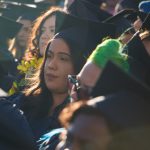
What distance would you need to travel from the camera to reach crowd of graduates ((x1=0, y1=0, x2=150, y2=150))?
99.9 inches

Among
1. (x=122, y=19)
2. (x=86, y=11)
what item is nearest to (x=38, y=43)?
(x=86, y=11)

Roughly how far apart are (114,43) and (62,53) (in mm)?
1357

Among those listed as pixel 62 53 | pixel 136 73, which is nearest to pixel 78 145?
pixel 136 73

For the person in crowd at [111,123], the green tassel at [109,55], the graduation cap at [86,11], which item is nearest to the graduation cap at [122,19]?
the graduation cap at [86,11]

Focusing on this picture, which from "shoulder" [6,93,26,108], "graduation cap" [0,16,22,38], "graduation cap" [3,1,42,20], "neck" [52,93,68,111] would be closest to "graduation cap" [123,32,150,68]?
"neck" [52,93,68,111]

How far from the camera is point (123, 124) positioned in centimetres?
248

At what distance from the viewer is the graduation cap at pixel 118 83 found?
2.66 metres

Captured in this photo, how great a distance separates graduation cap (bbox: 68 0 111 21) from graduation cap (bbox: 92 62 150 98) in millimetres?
2798

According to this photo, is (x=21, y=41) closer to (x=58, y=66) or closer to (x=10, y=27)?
(x=10, y=27)

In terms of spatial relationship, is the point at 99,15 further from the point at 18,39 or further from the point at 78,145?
the point at 78,145

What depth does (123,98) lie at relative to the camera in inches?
103

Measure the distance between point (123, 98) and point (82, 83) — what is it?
2.90 ft

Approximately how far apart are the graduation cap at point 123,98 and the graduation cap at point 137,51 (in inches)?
32.7

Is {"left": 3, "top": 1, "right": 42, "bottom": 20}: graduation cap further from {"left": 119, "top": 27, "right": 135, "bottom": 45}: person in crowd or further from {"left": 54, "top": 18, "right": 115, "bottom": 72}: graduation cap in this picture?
{"left": 119, "top": 27, "right": 135, "bottom": 45}: person in crowd
